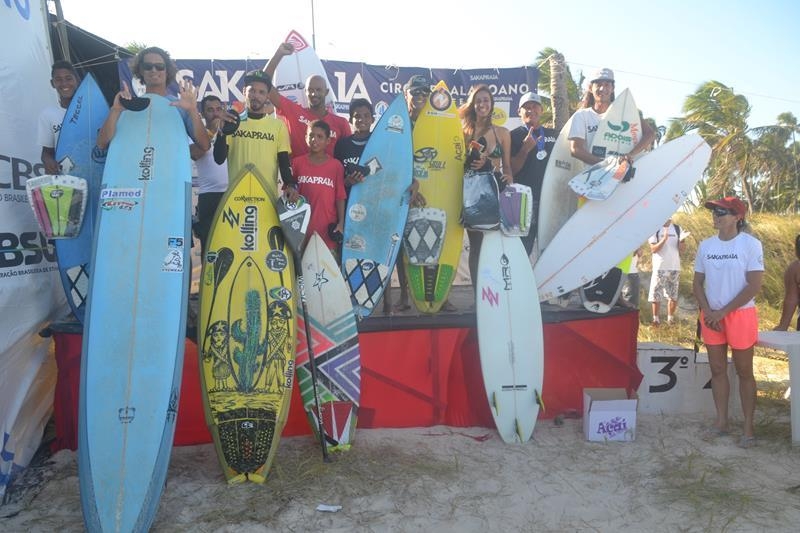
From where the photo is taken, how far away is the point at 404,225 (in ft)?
12.0

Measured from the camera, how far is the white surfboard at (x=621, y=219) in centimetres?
382

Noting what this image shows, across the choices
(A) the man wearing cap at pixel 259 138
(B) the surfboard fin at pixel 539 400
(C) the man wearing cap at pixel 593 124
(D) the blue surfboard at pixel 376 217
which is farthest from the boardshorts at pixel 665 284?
(A) the man wearing cap at pixel 259 138

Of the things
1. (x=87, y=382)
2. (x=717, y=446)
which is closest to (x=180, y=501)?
(x=87, y=382)

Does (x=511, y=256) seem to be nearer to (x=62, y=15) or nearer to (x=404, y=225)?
(x=404, y=225)

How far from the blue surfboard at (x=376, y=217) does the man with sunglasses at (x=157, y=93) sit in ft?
3.39

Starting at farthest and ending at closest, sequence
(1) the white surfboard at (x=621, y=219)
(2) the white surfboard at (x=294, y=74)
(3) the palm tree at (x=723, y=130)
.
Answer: (3) the palm tree at (x=723, y=130)
(2) the white surfboard at (x=294, y=74)
(1) the white surfboard at (x=621, y=219)

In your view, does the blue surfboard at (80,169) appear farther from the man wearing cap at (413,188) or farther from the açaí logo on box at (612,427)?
the açaí logo on box at (612,427)

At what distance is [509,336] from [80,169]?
2754mm

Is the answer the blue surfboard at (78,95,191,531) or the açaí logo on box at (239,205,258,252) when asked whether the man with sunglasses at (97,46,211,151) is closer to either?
the blue surfboard at (78,95,191,531)

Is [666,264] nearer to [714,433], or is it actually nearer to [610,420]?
[714,433]

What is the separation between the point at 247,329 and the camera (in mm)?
2951

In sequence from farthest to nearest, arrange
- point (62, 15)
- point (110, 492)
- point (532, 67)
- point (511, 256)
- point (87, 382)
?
1. point (532, 67)
2. point (62, 15)
3. point (511, 256)
4. point (87, 382)
5. point (110, 492)

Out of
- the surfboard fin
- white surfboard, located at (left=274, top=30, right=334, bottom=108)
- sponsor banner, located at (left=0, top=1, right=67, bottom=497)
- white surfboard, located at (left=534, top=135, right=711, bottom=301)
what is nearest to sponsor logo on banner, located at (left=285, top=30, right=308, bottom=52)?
white surfboard, located at (left=274, top=30, right=334, bottom=108)

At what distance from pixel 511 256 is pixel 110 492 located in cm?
252
